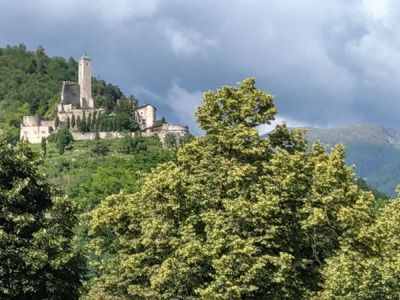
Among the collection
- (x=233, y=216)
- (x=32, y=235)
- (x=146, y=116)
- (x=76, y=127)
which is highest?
(x=146, y=116)

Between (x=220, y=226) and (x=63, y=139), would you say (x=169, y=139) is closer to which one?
(x=63, y=139)

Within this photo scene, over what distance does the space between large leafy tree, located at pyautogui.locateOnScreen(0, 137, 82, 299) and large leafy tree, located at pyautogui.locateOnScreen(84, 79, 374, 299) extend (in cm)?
341

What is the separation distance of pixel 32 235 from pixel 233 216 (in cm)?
756

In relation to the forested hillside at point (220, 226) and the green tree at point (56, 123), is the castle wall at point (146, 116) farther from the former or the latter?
the forested hillside at point (220, 226)

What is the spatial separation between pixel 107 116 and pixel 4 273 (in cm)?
16078

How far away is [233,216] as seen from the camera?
3139 centimetres

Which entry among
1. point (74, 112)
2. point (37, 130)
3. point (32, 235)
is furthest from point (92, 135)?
point (32, 235)

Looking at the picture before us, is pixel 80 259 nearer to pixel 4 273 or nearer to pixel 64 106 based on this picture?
pixel 4 273

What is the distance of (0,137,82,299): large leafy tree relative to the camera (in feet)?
93.0

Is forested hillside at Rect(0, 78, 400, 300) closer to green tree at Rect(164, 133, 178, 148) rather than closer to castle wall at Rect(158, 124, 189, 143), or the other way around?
green tree at Rect(164, 133, 178, 148)

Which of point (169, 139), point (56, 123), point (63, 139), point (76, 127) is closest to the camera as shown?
point (169, 139)

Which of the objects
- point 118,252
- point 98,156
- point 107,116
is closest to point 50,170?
point 98,156

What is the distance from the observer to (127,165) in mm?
151375

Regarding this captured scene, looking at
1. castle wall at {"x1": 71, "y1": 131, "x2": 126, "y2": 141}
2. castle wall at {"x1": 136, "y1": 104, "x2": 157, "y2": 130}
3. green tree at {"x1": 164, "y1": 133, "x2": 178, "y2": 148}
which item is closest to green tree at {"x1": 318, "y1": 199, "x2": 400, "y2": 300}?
green tree at {"x1": 164, "y1": 133, "x2": 178, "y2": 148}
